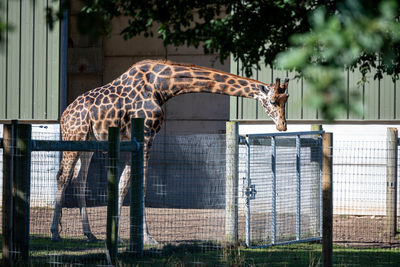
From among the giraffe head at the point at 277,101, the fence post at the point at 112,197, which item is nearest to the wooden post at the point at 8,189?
the fence post at the point at 112,197

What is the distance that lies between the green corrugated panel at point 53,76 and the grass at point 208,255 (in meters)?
4.27

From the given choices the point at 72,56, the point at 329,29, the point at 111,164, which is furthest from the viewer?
the point at 72,56

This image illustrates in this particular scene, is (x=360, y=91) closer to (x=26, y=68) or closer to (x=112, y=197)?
(x=26, y=68)

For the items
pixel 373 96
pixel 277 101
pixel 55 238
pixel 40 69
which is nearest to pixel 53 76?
pixel 40 69

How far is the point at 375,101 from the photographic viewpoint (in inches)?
448

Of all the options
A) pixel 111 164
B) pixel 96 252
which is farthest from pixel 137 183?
pixel 96 252

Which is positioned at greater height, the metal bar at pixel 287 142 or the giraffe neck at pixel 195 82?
the giraffe neck at pixel 195 82

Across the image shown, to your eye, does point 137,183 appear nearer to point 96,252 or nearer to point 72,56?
point 96,252

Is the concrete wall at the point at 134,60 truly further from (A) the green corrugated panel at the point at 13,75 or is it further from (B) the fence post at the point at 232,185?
(B) the fence post at the point at 232,185

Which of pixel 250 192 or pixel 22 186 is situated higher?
pixel 22 186

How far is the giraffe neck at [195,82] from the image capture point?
8.87 meters

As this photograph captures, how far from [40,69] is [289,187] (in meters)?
5.80

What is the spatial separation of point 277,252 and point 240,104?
4365mm

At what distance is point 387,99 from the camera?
1134 cm
